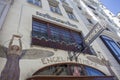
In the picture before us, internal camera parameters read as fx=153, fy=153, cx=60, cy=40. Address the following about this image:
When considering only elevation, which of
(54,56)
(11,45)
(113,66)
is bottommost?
(113,66)

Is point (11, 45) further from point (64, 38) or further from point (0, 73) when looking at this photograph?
point (64, 38)

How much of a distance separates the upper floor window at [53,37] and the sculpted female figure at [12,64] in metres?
1.10

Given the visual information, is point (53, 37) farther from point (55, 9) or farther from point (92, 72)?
point (55, 9)

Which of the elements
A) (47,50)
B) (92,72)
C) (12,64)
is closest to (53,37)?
(47,50)

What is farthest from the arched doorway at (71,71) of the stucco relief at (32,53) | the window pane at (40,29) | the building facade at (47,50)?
the window pane at (40,29)

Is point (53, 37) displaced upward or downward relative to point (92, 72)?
upward

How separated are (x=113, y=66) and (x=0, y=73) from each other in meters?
6.38

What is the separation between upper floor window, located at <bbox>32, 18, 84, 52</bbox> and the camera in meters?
6.95

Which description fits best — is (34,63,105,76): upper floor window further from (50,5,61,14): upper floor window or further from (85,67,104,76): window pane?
(50,5,61,14): upper floor window

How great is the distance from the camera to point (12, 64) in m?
4.94

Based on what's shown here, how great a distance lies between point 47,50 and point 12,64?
1.95m

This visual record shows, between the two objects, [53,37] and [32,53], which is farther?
[53,37]

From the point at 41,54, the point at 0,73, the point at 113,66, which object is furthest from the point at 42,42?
the point at 113,66

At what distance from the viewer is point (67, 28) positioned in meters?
9.34
